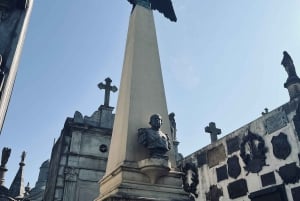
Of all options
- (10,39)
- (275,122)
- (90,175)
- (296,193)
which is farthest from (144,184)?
(90,175)

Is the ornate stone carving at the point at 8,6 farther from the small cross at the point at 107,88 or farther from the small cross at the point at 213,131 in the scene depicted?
the small cross at the point at 213,131

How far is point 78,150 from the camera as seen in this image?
35.5 ft

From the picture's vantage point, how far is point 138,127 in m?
4.63

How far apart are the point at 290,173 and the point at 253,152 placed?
1186mm

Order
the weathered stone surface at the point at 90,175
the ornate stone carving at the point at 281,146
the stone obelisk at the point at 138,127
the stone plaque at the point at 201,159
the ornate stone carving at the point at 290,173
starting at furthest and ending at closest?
the weathered stone surface at the point at 90,175 → the stone plaque at the point at 201,159 → the ornate stone carving at the point at 281,146 → the ornate stone carving at the point at 290,173 → the stone obelisk at the point at 138,127

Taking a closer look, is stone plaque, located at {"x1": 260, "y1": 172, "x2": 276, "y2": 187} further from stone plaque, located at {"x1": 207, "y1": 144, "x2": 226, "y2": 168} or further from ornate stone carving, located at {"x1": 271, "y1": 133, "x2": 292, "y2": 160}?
stone plaque, located at {"x1": 207, "y1": 144, "x2": 226, "y2": 168}

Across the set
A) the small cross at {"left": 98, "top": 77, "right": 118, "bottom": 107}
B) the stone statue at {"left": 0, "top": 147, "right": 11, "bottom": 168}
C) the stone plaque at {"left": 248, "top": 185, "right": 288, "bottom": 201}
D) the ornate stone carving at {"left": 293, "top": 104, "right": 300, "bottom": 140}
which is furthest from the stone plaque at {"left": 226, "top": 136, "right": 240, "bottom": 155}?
the stone statue at {"left": 0, "top": 147, "right": 11, "bottom": 168}

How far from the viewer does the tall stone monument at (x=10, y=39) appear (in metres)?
2.27

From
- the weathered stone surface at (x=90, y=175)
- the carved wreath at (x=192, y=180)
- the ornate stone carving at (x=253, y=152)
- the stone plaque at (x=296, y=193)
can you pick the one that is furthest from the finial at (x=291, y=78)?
the weathered stone surface at (x=90, y=175)

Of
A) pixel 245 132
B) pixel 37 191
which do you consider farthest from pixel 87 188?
pixel 37 191

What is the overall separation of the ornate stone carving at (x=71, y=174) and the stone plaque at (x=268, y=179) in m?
6.42

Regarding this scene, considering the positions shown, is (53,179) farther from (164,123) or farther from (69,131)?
(164,123)

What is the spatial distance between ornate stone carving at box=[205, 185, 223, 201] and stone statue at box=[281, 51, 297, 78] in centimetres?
408

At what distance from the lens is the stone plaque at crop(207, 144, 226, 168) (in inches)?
352
